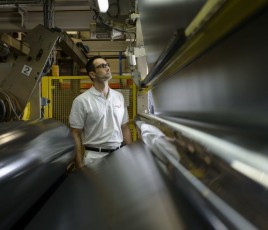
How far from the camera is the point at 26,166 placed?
2.65 feet

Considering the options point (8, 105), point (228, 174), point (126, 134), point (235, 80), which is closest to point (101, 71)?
point (126, 134)

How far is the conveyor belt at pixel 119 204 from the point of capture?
63 cm

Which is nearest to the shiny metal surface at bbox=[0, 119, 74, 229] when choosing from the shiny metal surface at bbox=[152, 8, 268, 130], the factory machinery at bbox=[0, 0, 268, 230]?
the factory machinery at bbox=[0, 0, 268, 230]

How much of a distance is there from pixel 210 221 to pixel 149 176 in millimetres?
444

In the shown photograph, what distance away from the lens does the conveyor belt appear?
632 mm

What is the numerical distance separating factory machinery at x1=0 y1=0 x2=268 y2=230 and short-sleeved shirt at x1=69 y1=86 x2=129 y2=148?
0.98 metres

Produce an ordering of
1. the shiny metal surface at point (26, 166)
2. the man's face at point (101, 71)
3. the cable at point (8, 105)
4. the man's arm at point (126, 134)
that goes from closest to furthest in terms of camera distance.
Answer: the shiny metal surface at point (26, 166) → the cable at point (8, 105) → the man's face at point (101, 71) → the man's arm at point (126, 134)

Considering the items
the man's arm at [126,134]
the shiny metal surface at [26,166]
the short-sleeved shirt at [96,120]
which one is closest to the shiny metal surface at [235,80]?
the shiny metal surface at [26,166]

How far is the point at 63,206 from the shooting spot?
2.67 ft

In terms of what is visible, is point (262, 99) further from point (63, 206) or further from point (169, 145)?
point (63, 206)

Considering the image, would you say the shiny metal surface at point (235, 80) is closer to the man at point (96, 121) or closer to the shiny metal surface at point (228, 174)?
the shiny metal surface at point (228, 174)

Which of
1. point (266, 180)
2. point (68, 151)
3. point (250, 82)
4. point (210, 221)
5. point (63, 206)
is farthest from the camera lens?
point (68, 151)

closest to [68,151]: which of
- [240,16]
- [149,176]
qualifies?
[149,176]

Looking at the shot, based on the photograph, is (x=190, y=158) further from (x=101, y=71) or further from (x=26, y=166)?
(x=101, y=71)
